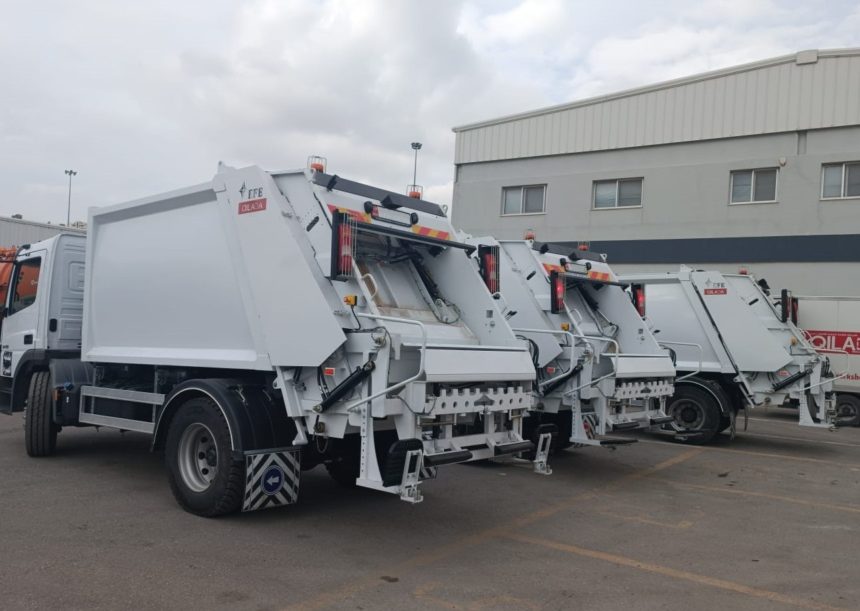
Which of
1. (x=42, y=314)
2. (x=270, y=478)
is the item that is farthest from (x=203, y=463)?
(x=42, y=314)

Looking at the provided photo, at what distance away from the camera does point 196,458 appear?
6223 millimetres

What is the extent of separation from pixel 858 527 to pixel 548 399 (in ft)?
10.4

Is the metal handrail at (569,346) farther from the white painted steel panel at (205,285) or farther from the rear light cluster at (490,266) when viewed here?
the white painted steel panel at (205,285)

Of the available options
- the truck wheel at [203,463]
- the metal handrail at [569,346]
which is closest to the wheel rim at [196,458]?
the truck wheel at [203,463]

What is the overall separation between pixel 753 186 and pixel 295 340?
672 inches

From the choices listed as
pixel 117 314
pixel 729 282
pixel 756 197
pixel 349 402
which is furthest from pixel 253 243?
pixel 756 197

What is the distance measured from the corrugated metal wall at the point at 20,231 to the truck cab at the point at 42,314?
51.2ft

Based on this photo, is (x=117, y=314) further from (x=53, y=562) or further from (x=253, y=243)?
(x=53, y=562)

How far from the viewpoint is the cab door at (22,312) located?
336 inches

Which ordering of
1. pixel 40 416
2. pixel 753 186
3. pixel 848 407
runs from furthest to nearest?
1. pixel 753 186
2. pixel 848 407
3. pixel 40 416

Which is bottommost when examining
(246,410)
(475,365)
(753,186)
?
(246,410)

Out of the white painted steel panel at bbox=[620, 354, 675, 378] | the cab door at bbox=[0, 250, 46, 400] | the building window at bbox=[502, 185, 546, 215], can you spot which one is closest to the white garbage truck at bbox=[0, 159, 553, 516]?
the cab door at bbox=[0, 250, 46, 400]

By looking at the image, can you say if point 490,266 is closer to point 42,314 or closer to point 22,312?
point 42,314

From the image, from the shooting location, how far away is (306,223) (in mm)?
5688
